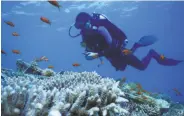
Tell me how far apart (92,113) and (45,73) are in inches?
176

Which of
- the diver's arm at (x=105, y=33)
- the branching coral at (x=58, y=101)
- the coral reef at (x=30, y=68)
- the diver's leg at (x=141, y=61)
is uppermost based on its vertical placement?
the diver's leg at (x=141, y=61)

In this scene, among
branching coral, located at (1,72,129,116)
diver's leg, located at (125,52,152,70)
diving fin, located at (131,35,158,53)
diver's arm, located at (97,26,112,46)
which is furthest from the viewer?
diver's leg, located at (125,52,152,70)

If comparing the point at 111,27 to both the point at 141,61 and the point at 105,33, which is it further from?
the point at 141,61

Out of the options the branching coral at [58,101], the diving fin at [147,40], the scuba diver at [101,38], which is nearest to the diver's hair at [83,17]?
the scuba diver at [101,38]

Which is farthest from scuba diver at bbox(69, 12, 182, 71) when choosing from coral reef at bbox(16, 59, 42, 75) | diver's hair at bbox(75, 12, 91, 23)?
coral reef at bbox(16, 59, 42, 75)

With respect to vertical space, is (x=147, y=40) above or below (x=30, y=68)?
above

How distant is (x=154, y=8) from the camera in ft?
111

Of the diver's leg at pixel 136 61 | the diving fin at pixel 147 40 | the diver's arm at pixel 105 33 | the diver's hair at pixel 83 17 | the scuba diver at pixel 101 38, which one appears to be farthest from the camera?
the diver's leg at pixel 136 61

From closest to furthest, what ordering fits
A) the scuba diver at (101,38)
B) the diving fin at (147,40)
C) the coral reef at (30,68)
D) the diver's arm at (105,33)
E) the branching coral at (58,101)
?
the branching coral at (58,101)
the coral reef at (30,68)
the scuba diver at (101,38)
the diver's arm at (105,33)
the diving fin at (147,40)

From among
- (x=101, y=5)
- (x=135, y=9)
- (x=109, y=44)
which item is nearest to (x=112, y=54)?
(x=109, y=44)

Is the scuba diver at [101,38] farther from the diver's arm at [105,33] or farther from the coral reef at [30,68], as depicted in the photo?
the coral reef at [30,68]

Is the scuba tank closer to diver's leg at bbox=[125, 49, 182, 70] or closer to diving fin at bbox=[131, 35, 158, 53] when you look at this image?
diving fin at bbox=[131, 35, 158, 53]

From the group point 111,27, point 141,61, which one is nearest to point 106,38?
point 111,27

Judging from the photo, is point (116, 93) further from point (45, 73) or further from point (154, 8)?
point (154, 8)
